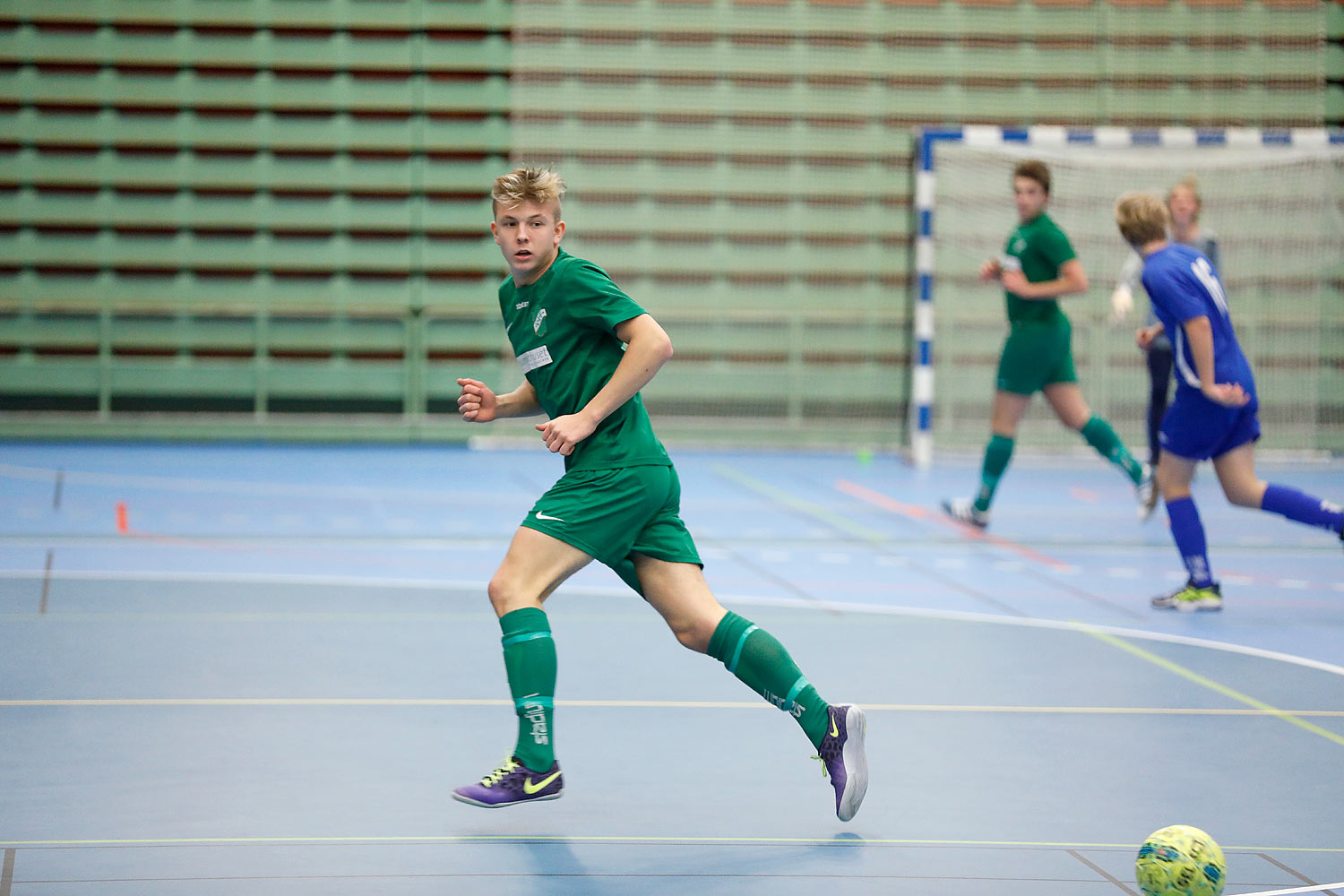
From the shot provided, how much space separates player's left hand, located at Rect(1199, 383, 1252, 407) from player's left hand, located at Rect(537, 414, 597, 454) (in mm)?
3378

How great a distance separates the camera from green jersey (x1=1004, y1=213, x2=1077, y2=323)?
854 centimetres

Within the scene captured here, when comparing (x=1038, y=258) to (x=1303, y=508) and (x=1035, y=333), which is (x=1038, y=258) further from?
(x=1303, y=508)

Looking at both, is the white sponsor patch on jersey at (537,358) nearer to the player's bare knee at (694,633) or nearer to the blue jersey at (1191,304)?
the player's bare knee at (694,633)

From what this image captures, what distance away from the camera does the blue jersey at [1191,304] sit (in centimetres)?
608

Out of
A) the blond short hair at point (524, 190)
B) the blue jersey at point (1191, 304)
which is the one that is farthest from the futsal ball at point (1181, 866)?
the blue jersey at point (1191, 304)

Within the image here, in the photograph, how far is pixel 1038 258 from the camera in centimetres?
861

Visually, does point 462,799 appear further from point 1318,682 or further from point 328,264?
point 328,264

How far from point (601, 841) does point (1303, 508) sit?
155 inches

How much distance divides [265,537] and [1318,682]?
5447 millimetres

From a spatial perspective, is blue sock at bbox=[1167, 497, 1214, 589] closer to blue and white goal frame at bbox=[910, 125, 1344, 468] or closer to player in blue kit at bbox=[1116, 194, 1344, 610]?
player in blue kit at bbox=[1116, 194, 1344, 610]

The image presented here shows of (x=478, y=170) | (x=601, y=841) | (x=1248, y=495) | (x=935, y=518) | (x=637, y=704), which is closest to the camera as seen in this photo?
(x=601, y=841)

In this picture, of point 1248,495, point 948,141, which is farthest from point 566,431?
point 948,141

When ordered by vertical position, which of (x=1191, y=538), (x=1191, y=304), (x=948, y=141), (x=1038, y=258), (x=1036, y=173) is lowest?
(x=1191, y=538)

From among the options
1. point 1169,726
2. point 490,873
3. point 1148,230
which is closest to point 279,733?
point 490,873
